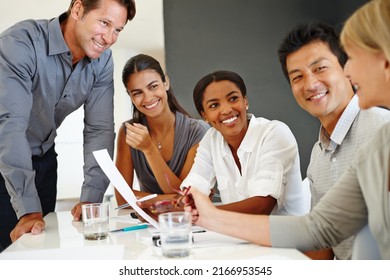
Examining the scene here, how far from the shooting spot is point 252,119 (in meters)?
1.61

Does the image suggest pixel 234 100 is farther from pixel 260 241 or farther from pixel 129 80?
pixel 260 241

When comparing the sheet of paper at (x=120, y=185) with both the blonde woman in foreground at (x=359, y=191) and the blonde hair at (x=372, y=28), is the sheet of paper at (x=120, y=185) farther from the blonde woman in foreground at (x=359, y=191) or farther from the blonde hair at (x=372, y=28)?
the blonde hair at (x=372, y=28)

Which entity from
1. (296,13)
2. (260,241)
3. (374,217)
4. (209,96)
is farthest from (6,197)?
(374,217)

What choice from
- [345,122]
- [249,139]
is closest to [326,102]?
[345,122]

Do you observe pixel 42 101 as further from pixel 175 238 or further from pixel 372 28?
pixel 372 28

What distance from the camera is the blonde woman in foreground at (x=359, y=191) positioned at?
3.11ft

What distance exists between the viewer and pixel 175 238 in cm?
102

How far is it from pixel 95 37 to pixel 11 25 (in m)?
0.30

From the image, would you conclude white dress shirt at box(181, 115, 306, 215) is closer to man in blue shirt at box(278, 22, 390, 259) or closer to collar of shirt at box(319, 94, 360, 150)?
man in blue shirt at box(278, 22, 390, 259)

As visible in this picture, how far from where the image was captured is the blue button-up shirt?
159 centimetres

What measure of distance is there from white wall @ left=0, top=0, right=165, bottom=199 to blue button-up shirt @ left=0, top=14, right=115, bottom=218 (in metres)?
0.03

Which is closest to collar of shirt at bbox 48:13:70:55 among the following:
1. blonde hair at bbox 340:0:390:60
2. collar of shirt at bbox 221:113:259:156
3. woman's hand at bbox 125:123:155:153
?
woman's hand at bbox 125:123:155:153

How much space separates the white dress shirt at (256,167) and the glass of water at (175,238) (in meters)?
0.45

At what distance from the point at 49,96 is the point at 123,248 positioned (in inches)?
31.2
